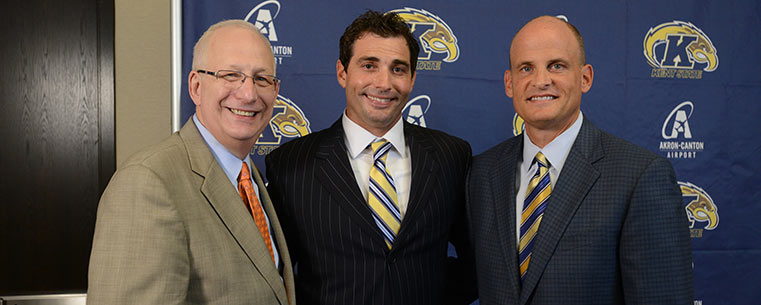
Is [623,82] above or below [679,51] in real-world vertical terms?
below

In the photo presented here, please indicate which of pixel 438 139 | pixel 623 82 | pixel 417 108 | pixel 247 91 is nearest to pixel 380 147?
pixel 438 139

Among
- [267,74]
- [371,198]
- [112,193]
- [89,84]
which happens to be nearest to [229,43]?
[267,74]

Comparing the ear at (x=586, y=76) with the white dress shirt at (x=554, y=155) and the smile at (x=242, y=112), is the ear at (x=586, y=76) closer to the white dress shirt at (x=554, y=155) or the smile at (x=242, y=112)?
the white dress shirt at (x=554, y=155)

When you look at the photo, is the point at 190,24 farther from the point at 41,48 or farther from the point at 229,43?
the point at 229,43

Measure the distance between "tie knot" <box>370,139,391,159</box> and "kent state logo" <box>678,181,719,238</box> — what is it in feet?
7.54

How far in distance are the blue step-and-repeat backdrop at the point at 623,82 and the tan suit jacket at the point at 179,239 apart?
139cm

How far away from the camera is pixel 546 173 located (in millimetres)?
1642

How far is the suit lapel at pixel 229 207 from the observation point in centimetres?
132

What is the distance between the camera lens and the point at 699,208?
3131 millimetres

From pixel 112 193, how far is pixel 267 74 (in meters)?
0.58

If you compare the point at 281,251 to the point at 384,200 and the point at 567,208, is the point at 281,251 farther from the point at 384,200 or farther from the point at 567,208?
the point at 567,208

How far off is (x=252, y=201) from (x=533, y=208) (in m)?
0.90

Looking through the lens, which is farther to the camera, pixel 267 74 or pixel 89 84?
pixel 89 84

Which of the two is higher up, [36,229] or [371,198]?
[371,198]
